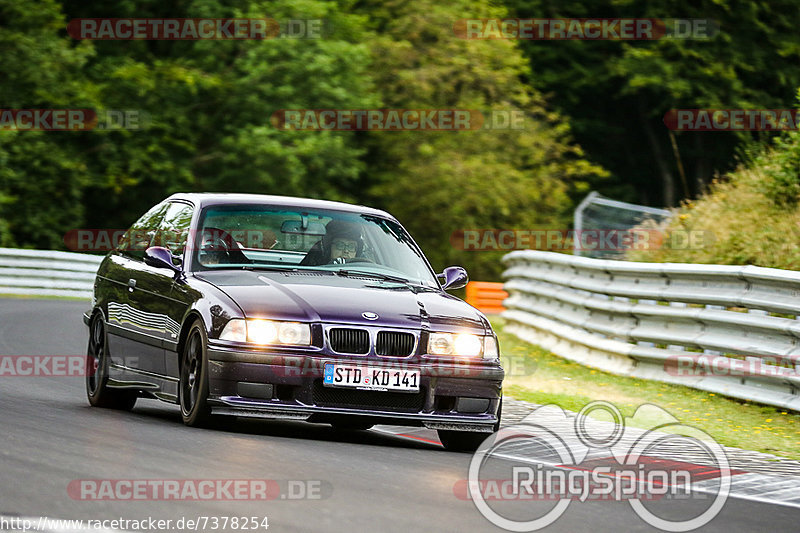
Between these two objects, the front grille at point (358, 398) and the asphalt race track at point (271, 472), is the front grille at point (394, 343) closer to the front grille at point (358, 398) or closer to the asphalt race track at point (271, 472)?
the front grille at point (358, 398)

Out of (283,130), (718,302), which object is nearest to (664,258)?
(718,302)

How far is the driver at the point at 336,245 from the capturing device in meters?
10.4

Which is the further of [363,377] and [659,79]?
[659,79]

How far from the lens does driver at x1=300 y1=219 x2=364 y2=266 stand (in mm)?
10359

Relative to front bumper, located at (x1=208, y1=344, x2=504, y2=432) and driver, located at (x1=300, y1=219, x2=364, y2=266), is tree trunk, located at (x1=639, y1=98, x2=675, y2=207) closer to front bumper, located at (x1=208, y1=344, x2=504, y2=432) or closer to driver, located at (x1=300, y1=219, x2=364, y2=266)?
driver, located at (x1=300, y1=219, x2=364, y2=266)

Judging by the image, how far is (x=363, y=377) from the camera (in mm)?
8992

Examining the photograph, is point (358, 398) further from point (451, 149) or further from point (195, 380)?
point (451, 149)

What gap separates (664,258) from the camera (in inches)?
714

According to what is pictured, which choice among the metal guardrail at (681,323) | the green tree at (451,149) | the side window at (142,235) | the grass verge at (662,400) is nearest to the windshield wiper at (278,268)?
the side window at (142,235)

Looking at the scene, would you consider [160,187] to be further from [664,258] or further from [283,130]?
[664,258]

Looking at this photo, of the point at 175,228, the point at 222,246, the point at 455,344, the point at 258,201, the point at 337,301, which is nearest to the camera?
the point at 337,301

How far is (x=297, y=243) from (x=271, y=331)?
1.59 m

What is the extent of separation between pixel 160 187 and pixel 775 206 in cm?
2613

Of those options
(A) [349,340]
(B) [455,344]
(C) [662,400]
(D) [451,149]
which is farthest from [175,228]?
A: (D) [451,149]
